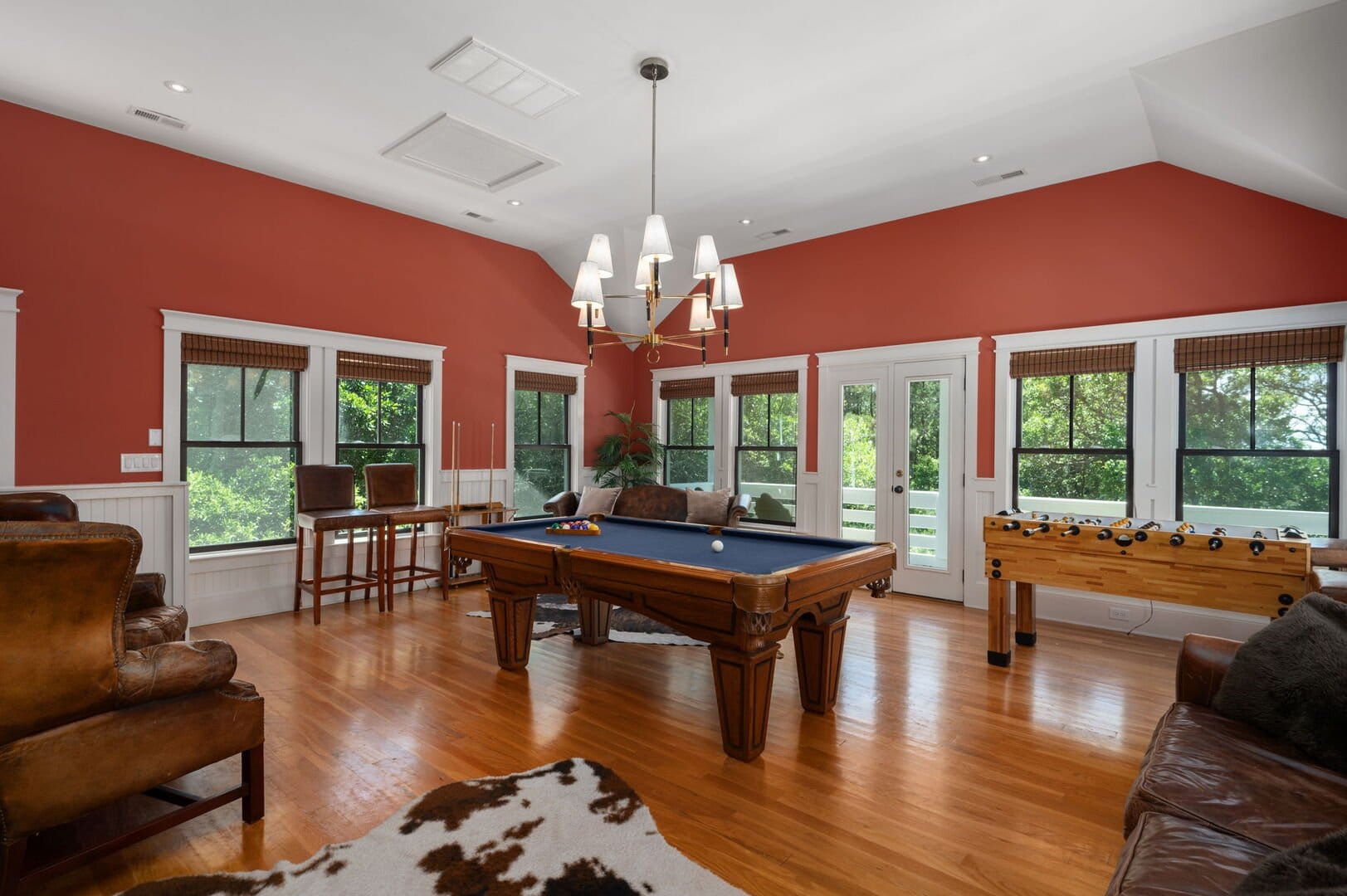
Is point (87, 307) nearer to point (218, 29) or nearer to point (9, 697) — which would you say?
point (218, 29)

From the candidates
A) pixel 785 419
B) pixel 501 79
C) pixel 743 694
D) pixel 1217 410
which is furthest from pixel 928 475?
pixel 501 79

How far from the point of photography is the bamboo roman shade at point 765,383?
21.6 feet

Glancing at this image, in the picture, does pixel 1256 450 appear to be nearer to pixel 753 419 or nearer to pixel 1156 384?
pixel 1156 384

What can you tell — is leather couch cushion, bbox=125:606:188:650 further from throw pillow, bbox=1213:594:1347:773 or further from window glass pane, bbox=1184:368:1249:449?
window glass pane, bbox=1184:368:1249:449

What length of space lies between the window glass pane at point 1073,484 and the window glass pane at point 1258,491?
0.40 meters

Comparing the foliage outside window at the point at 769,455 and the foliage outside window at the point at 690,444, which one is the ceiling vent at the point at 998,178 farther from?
the foliage outside window at the point at 690,444

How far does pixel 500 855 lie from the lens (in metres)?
2.08

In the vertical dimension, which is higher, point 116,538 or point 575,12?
point 575,12

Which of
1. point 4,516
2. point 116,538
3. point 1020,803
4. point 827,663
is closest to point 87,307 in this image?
point 4,516

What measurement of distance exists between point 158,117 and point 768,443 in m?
5.36

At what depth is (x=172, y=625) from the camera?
3016 mm

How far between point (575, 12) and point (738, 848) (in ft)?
11.5

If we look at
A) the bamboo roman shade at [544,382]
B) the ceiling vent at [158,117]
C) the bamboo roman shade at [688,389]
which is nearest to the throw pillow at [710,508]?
the bamboo roman shade at [688,389]

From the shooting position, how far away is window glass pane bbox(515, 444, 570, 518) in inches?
273
